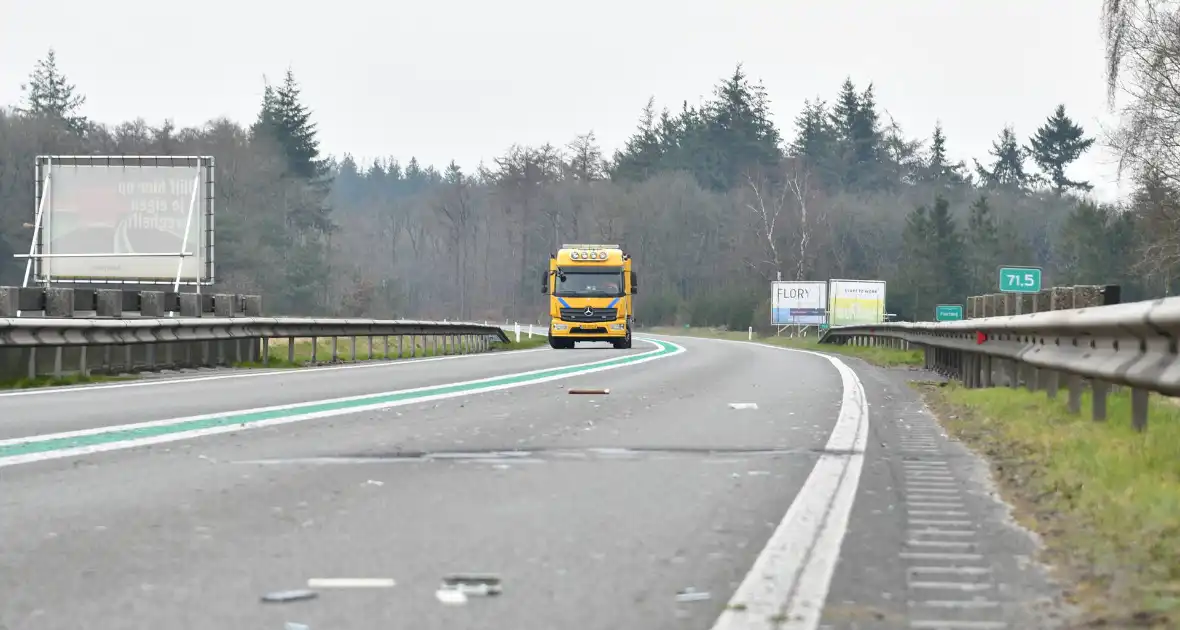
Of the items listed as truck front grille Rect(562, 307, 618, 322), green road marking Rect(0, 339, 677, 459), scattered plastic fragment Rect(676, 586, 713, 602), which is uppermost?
truck front grille Rect(562, 307, 618, 322)

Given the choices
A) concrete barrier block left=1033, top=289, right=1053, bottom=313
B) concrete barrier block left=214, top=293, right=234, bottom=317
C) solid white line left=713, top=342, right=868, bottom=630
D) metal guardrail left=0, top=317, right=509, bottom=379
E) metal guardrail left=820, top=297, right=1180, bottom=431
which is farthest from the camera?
concrete barrier block left=214, top=293, right=234, bottom=317

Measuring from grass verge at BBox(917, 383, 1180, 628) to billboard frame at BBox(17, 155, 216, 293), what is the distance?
83.8ft

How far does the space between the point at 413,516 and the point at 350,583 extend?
5.41 feet

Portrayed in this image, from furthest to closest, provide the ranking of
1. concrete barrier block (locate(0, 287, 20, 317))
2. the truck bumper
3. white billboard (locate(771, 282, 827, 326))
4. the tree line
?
the tree line, white billboard (locate(771, 282, 827, 326)), the truck bumper, concrete barrier block (locate(0, 287, 20, 317))

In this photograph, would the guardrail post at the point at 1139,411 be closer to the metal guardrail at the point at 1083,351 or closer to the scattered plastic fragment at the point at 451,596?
the metal guardrail at the point at 1083,351

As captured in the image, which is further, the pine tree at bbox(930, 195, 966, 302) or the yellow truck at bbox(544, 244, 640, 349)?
the pine tree at bbox(930, 195, 966, 302)

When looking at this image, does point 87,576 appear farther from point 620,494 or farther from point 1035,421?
point 1035,421

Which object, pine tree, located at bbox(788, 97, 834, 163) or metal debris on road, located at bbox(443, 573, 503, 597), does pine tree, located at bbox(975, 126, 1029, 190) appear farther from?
metal debris on road, located at bbox(443, 573, 503, 597)

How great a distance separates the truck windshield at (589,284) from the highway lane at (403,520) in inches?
1395

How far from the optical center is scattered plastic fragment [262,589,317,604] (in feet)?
15.9

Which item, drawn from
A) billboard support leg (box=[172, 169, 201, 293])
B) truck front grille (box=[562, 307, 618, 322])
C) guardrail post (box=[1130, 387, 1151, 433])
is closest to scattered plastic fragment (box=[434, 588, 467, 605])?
guardrail post (box=[1130, 387, 1151, 433])

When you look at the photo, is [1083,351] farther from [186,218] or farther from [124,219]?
[124,219]

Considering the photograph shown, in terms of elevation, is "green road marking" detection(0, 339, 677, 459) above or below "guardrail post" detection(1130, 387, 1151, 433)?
below

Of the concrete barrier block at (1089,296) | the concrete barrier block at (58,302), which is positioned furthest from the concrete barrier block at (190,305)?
the concrete barrier block at (1089,296)
